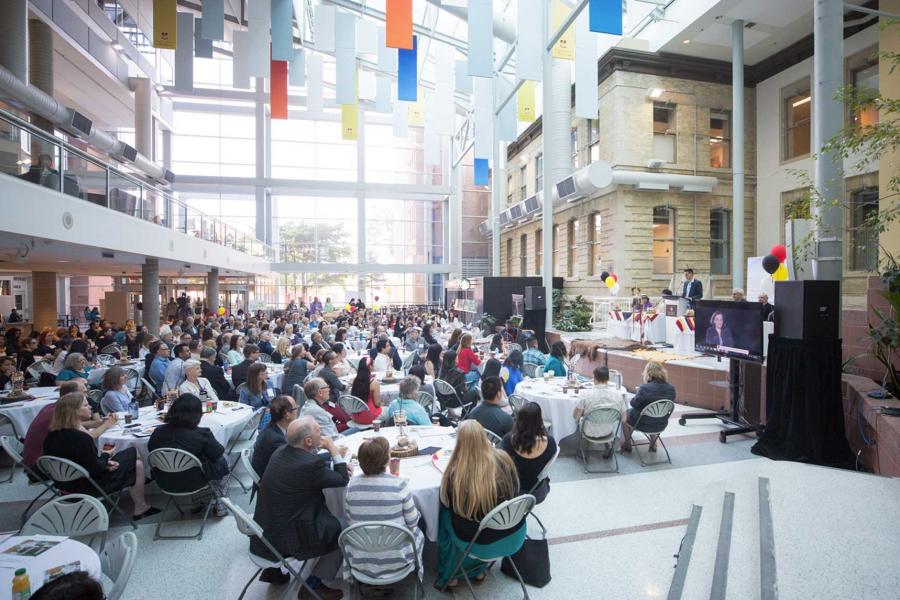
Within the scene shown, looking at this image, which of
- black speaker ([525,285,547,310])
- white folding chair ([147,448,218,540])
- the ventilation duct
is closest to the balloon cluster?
black speaker ([525,285,547,310])

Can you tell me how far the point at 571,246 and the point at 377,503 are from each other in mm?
19960

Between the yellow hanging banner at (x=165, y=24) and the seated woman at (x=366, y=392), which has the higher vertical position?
the yellow hanging banner at (x=165, y=24)

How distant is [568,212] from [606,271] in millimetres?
5223

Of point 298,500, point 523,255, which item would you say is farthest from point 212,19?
point 523,255

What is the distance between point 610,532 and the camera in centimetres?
434

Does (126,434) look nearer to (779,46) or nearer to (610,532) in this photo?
(610,532)

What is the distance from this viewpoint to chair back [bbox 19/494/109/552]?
3.06m

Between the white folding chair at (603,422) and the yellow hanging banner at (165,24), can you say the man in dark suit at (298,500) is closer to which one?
the white folding chair at (603,422)

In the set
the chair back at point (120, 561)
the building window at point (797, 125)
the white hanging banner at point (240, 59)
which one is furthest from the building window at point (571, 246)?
the chair back at point (120, 561)

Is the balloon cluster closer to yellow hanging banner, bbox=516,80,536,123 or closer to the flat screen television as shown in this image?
yellow hanging banner, bbox=516,80,536,123

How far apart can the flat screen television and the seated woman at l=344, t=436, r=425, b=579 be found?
593 centimetres

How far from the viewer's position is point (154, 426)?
5199 mm

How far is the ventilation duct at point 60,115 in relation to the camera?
12.5 meters

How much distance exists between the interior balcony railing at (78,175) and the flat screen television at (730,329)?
10380 mm
